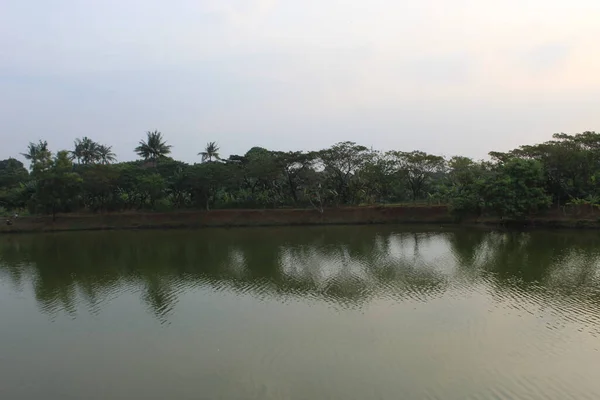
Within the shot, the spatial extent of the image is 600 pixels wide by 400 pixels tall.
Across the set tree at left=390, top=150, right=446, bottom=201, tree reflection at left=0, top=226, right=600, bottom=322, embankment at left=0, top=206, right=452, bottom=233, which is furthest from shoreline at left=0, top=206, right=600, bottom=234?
tree reflection at left=0, top=226, right=600, bottom=322

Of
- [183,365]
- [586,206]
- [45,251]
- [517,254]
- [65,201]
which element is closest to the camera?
[183,365]

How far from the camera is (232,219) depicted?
1646 inches

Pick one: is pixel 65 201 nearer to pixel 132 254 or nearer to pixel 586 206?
pixel 132 254

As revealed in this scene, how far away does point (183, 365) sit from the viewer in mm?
9273

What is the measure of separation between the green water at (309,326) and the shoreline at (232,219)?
16426 millimetres

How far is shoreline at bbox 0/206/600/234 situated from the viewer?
1545 inches

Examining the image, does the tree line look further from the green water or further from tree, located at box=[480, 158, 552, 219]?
the green water

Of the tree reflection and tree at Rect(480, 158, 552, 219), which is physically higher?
tree at Rect(480, 158, 552, 219)

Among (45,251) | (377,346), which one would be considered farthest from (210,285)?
(45,251)

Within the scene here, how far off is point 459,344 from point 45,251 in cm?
2692

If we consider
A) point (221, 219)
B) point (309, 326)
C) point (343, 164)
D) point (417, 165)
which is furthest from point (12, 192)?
point (309, 326)

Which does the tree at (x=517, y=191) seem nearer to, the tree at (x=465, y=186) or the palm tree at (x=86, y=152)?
the tree at (x=465, y=186)

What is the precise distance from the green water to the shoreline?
16426 mm

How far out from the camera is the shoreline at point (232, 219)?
3925 cm
